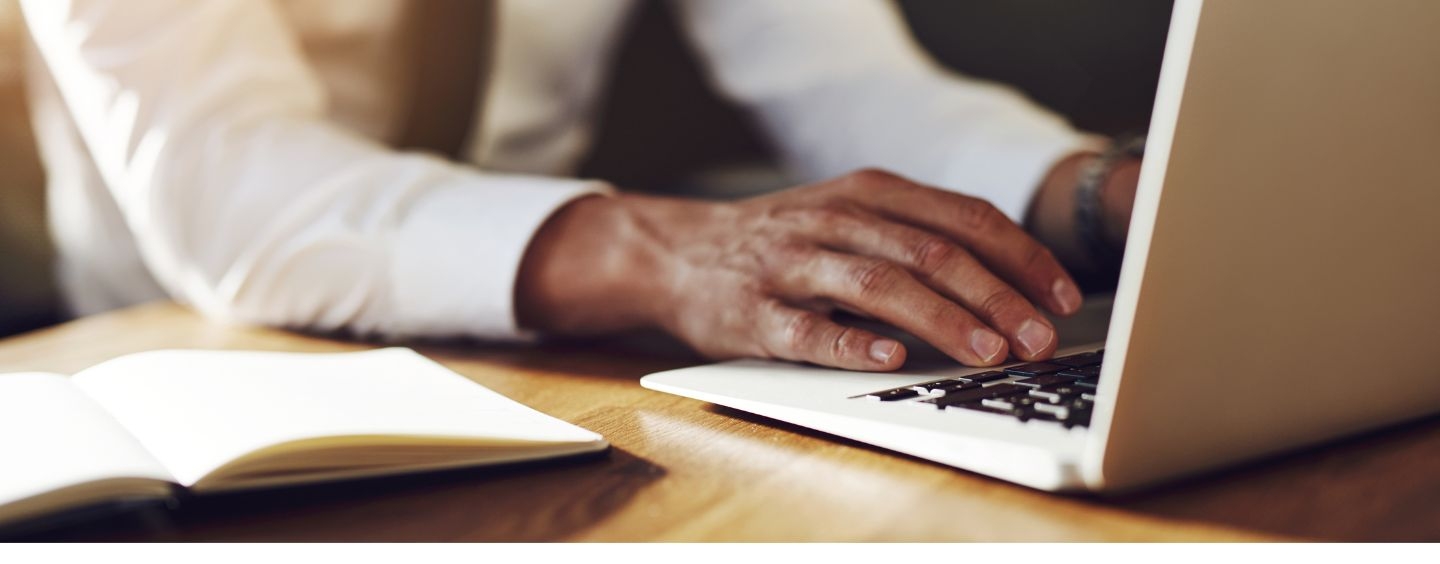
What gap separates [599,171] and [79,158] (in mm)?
653

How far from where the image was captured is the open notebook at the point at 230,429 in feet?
1.11

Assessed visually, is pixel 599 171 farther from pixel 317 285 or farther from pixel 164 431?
pixel 164 431

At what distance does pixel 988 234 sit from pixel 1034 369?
12cm

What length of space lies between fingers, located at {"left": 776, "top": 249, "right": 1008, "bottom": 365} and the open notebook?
0.58 feet

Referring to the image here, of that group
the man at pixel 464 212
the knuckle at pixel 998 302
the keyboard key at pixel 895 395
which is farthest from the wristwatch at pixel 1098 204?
the keyboard key at pixel 895 395

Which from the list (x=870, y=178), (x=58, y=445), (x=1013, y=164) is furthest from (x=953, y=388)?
(x=1013, y=164)

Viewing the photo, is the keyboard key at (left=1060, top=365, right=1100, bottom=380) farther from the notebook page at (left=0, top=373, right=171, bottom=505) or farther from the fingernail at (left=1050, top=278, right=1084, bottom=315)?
the notebook page at (left=0, top=373, right=171, bottom=505)

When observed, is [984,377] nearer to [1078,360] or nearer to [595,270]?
[1078,360]

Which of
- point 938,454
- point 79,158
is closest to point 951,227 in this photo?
point 938,454

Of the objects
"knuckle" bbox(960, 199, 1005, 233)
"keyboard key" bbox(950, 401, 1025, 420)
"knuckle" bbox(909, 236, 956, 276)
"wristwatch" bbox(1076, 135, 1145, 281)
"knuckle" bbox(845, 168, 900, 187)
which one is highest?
"knuckle" bbox(845, 168, 900, 187)

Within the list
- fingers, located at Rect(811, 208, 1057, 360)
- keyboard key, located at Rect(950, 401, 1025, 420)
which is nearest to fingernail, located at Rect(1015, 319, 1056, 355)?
fingers, located at Rect(811, 208, 1057, 360)

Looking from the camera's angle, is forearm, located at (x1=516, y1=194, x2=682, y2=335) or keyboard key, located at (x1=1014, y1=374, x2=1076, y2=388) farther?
forearm, located at (x1=516, y1=194, x2=682, y2=335)

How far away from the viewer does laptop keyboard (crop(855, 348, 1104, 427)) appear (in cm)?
39

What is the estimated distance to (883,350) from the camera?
1.68ft
